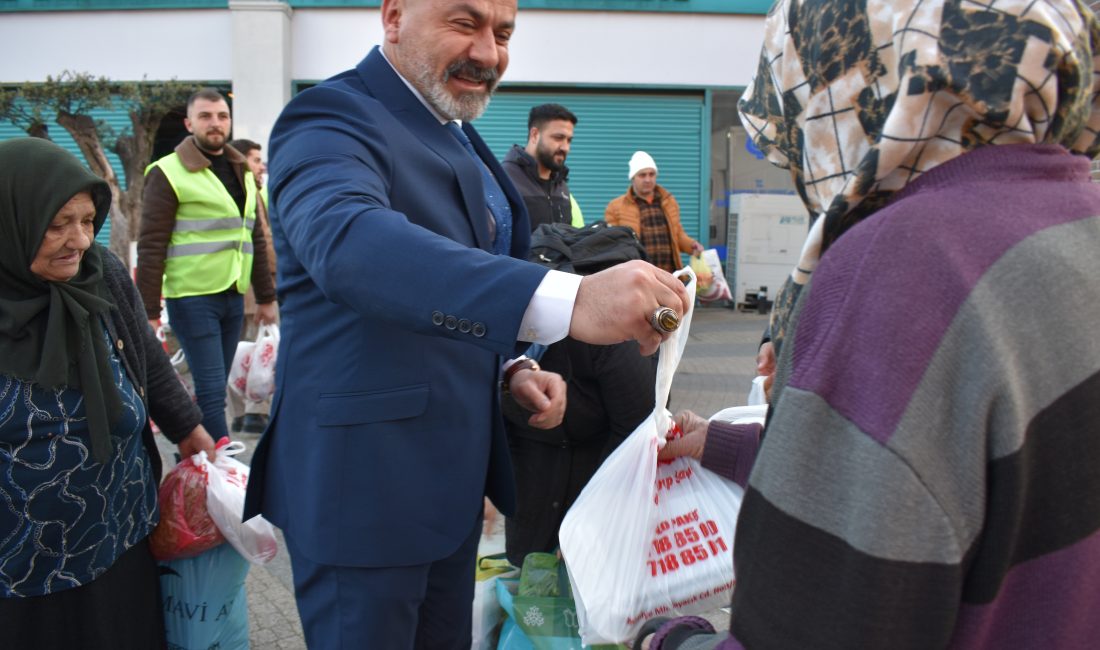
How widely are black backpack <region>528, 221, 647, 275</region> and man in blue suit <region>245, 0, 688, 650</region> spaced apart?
1.79 ft

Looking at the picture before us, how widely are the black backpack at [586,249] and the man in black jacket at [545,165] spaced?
2672 mm

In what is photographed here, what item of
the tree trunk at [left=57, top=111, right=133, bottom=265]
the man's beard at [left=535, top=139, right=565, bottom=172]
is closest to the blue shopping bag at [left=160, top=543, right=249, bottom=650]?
the man's beard at [left=535, top=139, right=565, bottom=172]

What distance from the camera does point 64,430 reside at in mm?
2205

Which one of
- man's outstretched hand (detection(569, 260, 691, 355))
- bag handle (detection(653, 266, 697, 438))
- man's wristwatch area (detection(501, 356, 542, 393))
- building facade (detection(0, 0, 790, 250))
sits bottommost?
man's wristwatch area (detection(501, 356, 542, 393))

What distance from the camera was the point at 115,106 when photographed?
12281 mm

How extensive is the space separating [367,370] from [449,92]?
67 centimetres

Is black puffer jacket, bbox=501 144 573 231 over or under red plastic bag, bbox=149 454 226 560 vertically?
over

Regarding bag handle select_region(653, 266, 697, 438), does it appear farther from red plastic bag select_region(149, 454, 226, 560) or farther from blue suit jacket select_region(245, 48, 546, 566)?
red plastic bag select_region(149, 454, 226, 560)

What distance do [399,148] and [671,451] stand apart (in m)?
0.91

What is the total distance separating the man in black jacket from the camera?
546 centimetres

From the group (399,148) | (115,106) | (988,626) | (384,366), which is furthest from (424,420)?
(115,106)

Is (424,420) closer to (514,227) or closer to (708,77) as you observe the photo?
(514,227)

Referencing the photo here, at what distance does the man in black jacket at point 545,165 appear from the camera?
546cm

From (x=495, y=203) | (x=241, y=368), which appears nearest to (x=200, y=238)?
(x=241, y=368)
